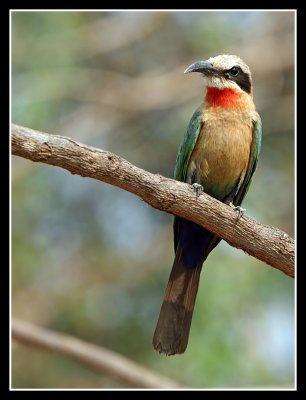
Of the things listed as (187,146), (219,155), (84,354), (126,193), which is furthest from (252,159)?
(126,193)

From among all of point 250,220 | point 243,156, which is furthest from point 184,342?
point 243,156

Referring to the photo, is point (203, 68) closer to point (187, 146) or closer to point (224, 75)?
point (224, 75)

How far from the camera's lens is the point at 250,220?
393cm

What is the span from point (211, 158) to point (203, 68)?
563 mm

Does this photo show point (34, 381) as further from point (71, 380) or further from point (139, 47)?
point (139, 47)

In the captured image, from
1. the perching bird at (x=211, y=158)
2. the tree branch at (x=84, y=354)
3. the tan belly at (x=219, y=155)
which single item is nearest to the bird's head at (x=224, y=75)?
the perching bird at (x=211, y=158)

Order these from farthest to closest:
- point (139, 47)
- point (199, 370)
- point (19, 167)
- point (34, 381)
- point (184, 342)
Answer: point (139, 47), point (19, 167), point (34, 381), point (199, 370), point (184, 342)

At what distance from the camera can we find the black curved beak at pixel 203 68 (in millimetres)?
4387

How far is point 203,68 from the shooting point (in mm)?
4434

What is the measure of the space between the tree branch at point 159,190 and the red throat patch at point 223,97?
2.99 ft

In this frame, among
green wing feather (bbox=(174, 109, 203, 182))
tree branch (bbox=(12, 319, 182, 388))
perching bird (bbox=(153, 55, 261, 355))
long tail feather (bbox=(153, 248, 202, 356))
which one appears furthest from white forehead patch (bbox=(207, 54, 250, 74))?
tree branch (bbox=(12, 319, 182, 388))

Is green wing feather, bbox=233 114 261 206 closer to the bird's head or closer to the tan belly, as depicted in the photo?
the tan belly
